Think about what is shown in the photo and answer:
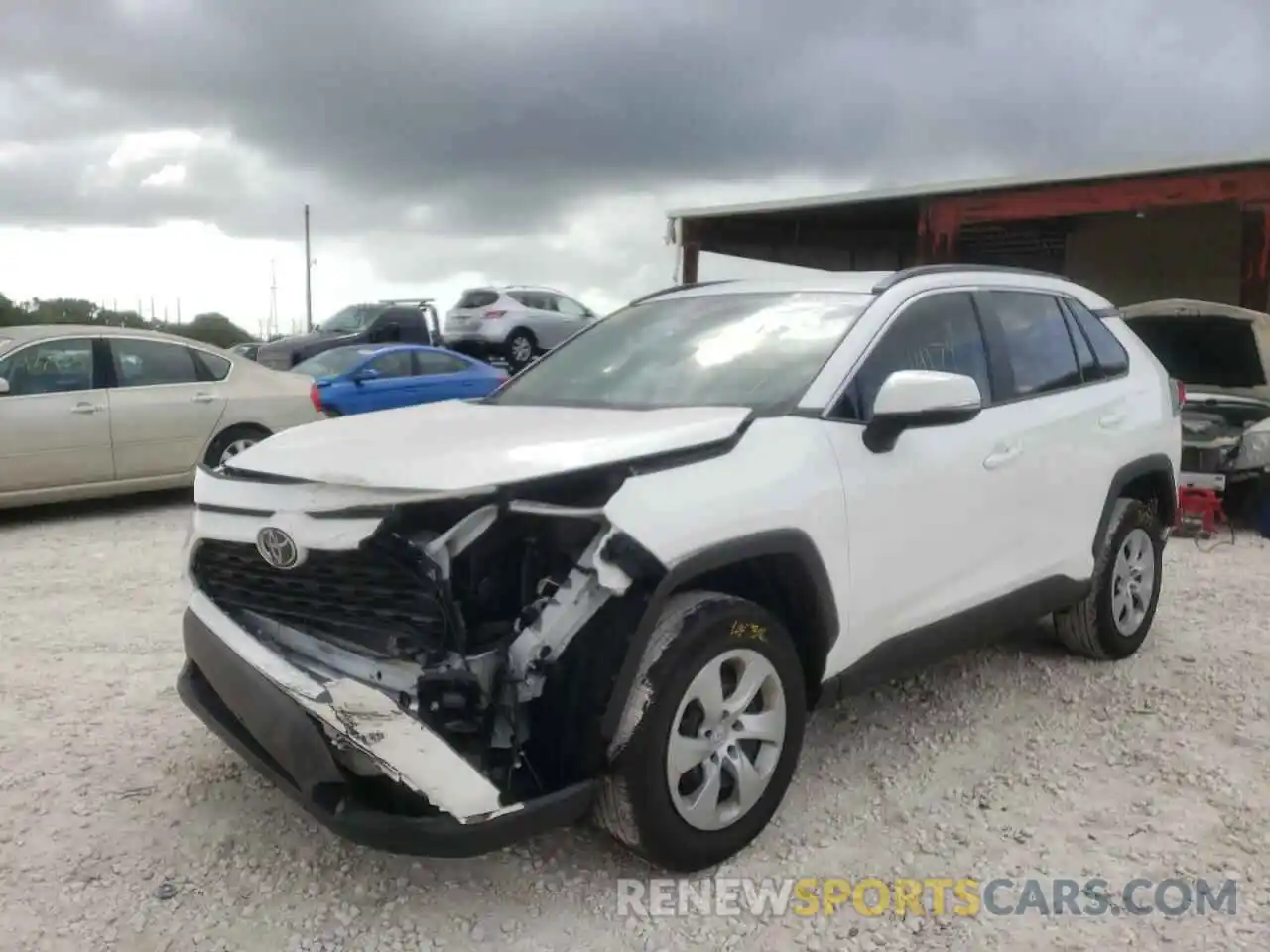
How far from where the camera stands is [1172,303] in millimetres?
8734

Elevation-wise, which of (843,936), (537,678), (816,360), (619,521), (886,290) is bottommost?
(843,936)

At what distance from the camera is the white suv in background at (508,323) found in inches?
738

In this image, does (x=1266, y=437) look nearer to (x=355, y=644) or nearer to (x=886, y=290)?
(x=886, y=290)

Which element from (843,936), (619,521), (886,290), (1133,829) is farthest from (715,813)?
(886,290)

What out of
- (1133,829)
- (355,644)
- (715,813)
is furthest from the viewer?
(1133,829)

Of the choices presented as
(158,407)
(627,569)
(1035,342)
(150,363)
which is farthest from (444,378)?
(627,569)

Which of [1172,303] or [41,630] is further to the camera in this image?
[1172,303]

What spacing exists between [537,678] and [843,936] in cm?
108

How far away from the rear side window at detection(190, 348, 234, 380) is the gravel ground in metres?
4.19

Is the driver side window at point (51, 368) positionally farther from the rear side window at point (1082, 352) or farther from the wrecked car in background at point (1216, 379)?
the wrecked car in background at point (1216, 379)

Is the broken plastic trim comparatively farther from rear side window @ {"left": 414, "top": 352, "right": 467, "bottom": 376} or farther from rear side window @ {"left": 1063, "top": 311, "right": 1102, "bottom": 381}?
rear side window @ {"left": 414, "top": 352, "right": 467, "bottom": 376}

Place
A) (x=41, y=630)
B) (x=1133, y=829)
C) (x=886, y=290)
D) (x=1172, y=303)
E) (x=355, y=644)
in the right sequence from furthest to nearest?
(x=1172, y=303), (x=41, y=630), (x=886, y=290), (x=1133, y=829), (x=355, y=644)

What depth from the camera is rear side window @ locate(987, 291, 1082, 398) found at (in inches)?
165

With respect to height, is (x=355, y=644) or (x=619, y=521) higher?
(x=619, y=521)
